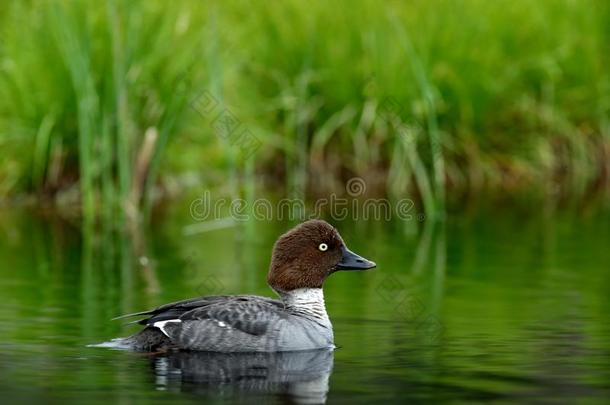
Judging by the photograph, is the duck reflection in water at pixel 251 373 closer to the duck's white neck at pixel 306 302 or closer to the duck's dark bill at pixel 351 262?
the duck's white neck at pixel 306 302

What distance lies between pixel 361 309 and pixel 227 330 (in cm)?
218

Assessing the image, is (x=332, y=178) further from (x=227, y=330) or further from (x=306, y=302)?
(x=227, y=330)

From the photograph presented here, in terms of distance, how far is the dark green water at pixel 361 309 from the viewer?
7211mm

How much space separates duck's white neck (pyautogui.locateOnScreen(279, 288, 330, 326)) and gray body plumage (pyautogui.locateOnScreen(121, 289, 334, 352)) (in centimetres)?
27

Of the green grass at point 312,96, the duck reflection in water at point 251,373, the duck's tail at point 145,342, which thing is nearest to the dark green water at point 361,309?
the duck reflection in water at point 251,373

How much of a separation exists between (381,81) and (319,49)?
3.89 ft

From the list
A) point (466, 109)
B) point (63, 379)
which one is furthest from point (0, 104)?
point (63, 379)

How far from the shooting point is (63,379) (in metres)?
7.34

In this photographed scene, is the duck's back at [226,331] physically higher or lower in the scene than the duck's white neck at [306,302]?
lower

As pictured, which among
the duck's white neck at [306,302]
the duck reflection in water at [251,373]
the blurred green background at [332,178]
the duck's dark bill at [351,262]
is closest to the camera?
the duck reflection in water at [251,373]

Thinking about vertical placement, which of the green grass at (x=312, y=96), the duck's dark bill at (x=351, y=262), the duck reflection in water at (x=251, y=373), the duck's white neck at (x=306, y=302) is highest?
the green grass at (x=312, y=96)

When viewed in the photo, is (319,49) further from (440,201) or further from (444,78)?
(440,201)

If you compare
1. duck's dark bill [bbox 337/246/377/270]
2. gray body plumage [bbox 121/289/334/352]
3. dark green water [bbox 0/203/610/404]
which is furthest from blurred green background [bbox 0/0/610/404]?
duck's dark bill [bbox 337/246/377/270]

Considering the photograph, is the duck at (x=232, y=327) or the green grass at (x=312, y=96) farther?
the green grass at (x=312, y=96)
